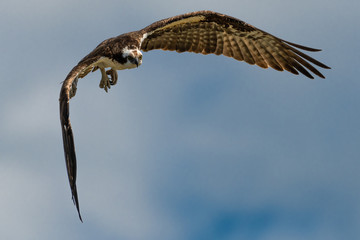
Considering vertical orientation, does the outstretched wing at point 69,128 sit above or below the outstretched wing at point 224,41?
below

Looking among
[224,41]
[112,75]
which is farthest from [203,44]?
[112,75]

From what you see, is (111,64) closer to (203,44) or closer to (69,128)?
(203,44)

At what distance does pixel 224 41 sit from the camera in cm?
1622

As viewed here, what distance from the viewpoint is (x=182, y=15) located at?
50.2 ft

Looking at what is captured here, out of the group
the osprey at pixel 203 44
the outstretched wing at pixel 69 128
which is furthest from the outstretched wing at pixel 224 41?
the outstretched wing at pixel 69 128

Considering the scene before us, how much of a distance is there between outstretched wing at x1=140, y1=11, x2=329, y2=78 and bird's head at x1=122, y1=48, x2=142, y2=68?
1.09 meters

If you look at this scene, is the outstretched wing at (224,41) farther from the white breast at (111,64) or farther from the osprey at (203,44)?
the white breast at (111,64)

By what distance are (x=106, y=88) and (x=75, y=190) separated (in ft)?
15.9

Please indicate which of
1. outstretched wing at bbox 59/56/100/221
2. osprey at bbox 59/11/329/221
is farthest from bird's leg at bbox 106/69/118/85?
outstretched wing at bbox 59/56/100/221

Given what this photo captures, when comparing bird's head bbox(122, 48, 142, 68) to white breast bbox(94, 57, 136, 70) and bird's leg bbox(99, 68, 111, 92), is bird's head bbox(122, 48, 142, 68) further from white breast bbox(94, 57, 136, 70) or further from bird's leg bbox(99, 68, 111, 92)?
bird's leg bbox(99, 68, 111, 92)

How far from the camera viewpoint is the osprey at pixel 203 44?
14.4 metres

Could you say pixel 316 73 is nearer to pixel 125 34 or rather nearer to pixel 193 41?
pixel 193 41

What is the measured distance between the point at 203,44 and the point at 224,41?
52cm

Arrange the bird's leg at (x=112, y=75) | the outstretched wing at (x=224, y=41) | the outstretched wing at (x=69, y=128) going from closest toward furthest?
the outstretched wing at (x=69, y=128) < the bird's leg at (x=112, y=75) < the outstretched wing at (x=224, y=41)
